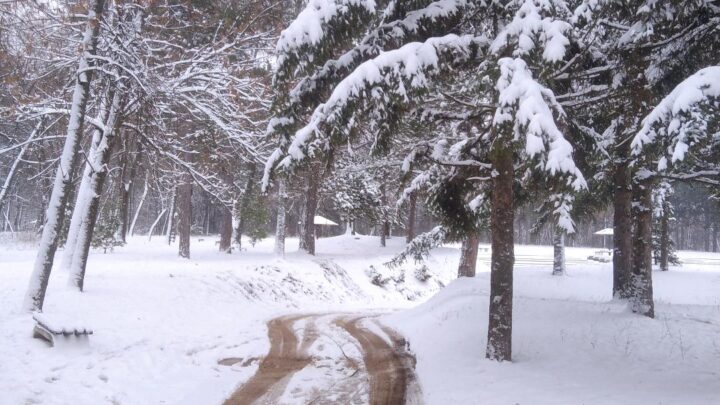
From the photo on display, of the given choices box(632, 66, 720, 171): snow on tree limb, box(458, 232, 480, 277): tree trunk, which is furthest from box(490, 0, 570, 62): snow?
box(458, 232, 480, 277): tree trunk

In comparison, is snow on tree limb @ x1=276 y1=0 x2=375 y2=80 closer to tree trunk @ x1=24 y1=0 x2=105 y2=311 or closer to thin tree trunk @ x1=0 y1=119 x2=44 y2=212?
tree trunk @ x1=24 y1=0 x2=105 y2=311

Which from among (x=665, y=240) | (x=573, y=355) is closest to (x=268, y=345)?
(x=573, y=355)

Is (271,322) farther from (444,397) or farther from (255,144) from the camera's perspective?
(444,397)

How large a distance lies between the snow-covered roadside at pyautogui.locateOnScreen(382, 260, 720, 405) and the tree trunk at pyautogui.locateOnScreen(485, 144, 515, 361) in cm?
32

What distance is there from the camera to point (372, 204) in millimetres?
30375

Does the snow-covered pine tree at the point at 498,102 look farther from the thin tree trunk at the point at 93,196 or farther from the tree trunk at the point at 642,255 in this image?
the thin tree trunk at the point at 93,196

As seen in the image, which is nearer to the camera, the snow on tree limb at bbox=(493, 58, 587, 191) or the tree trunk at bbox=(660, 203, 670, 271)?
the snow on tree limb at bbox=(493, 58, 587, 191)

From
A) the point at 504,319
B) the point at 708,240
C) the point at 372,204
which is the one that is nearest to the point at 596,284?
the point at 372,204

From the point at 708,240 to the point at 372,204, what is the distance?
6380 centimetres

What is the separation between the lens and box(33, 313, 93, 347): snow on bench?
7758 millimetres

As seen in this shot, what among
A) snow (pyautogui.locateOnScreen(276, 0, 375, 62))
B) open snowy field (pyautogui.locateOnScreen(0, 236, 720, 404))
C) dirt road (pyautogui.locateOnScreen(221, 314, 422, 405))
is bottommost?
dirt road (pyautogui.locateOnScreen(221, 314, 422, 405))

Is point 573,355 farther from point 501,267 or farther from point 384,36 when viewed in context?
point 384,36

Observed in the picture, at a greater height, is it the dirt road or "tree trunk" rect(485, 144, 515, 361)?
"tree trunk" rect(485, 144, 515, 361)

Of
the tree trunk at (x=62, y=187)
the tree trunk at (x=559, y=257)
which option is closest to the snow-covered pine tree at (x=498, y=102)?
the tree trunk at (x=62, y=187)
